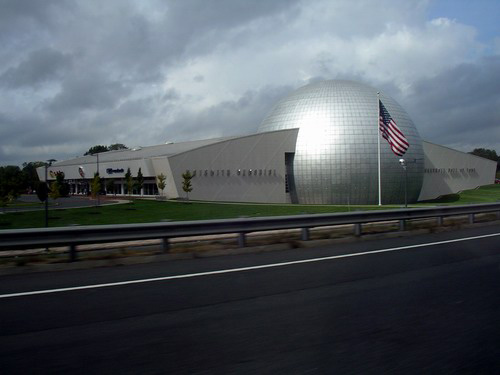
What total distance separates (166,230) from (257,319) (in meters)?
5.61

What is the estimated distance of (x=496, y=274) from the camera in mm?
8625

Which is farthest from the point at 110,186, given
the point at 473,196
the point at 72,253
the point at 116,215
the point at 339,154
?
the point at 72,253

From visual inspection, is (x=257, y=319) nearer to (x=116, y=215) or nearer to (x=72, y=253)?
(x=72, y=253)

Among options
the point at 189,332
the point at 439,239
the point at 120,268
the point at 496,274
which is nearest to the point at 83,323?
the point at 189,332

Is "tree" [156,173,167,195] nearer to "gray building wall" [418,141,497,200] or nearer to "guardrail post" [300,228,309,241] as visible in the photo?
"gray building wall" [418,141,497,200]

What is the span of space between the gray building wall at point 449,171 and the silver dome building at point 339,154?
34.9 feet

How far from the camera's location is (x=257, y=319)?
5.86m

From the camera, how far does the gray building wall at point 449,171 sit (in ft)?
205

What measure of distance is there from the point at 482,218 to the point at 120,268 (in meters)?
16.3

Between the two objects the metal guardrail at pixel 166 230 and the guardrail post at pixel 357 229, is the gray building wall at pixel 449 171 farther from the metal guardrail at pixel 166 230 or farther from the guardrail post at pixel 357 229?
the metal guardrail at pixel 166 230

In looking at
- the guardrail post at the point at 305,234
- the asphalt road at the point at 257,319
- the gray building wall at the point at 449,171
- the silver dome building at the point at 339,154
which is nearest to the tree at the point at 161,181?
the silver dome building at the point at 339,154

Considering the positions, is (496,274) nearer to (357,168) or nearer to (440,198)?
(357,168)

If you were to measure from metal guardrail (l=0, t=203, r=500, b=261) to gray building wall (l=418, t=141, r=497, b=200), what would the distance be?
50160 millimetres

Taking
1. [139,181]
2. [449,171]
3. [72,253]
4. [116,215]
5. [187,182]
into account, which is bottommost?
[72,253]
